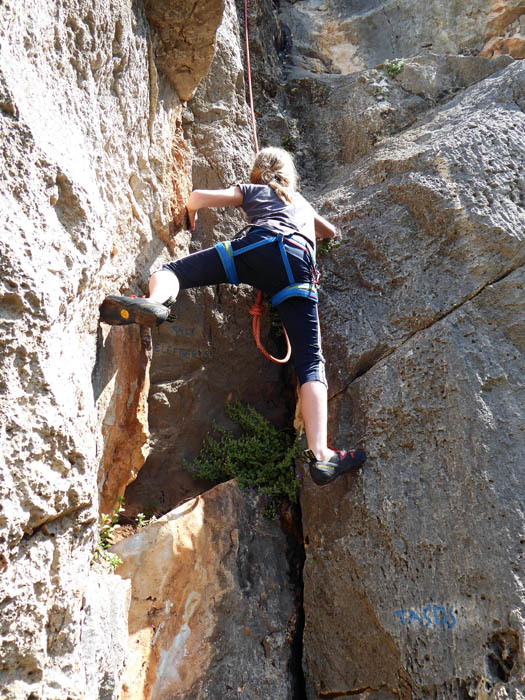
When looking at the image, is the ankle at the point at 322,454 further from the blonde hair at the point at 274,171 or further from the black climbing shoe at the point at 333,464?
the blonde hair at the point at 274,171

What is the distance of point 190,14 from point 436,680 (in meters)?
4.44

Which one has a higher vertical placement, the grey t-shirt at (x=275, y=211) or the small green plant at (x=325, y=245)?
the small green plant at (x=325, y=245)

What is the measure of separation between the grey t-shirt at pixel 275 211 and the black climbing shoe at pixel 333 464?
4.82 feet

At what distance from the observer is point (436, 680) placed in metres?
2.89

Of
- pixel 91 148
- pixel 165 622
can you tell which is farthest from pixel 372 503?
pixel 91 148

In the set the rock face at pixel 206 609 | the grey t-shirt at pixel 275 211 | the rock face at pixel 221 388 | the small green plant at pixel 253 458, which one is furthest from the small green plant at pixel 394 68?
the rock face at pixel 206 609

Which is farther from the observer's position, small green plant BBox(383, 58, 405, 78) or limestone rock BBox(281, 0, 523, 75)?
limestone rock BBox(281, 0, 523, 75)

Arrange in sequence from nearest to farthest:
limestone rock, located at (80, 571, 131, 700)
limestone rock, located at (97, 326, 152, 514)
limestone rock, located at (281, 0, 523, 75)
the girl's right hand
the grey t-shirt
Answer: limestone rock, located at (80, 571, 131, 700), limestone rock, located at (97, 326, 152, 514), the grey t-shirt, the girl's right hand, limestone rock, located at (281, 0, 523, 75)

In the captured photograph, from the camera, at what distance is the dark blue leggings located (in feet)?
11.6

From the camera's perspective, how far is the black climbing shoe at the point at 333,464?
321 centimetres

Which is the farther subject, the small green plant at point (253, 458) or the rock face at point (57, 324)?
the small green plant at point (253, 458)

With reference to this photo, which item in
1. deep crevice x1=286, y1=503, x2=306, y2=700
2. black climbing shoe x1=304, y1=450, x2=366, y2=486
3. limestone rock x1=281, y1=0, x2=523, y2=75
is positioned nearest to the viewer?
black climbing shoe x1=304, y1=450, x2=366, y2=486

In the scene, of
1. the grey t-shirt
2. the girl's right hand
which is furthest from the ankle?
the girl's right hand

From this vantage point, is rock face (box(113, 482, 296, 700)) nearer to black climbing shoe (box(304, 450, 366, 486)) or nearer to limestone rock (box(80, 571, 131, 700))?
Answer: limestone rock (box(80, 571, 131, 700))
